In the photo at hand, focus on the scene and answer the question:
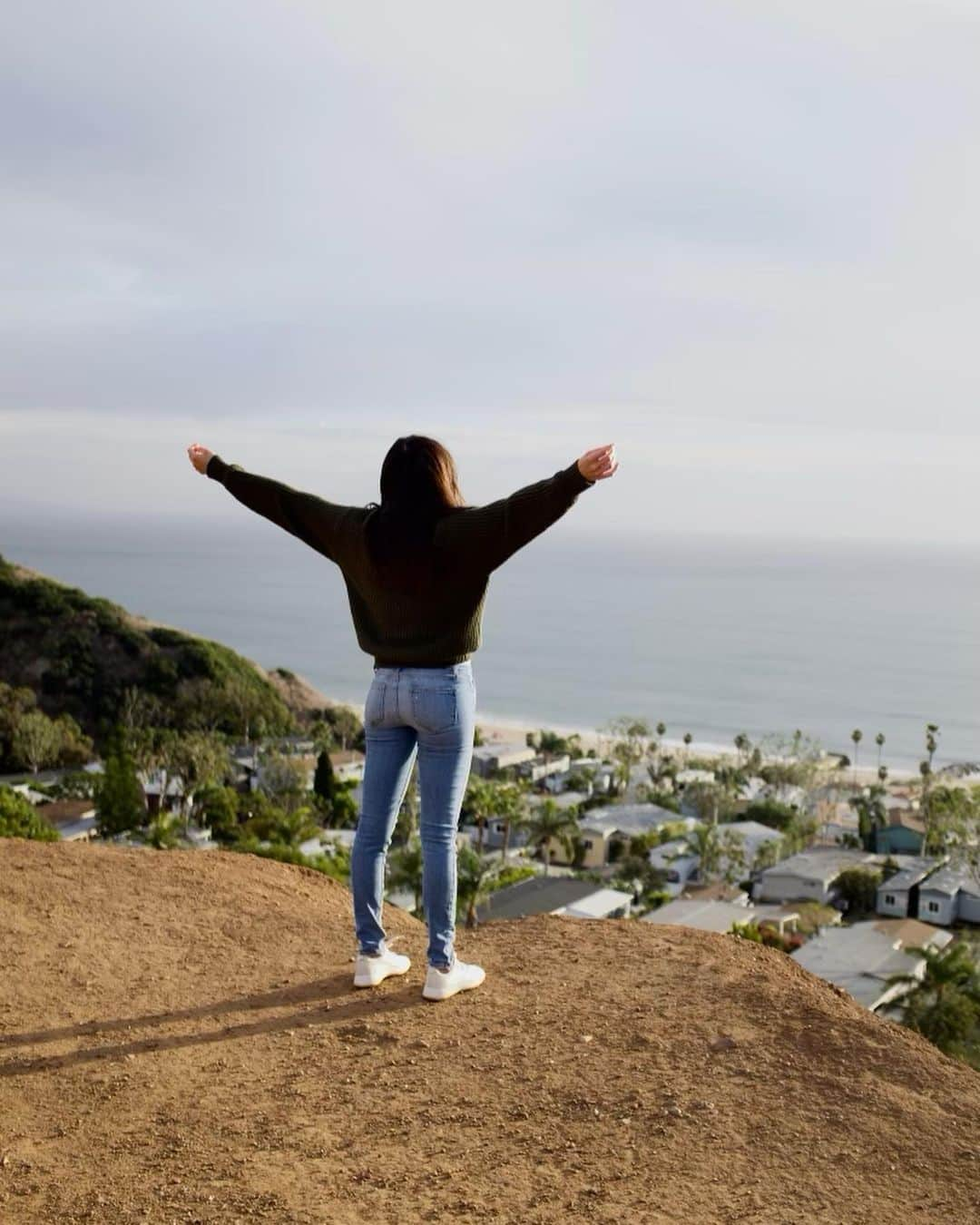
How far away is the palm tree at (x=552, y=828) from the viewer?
38.3 m

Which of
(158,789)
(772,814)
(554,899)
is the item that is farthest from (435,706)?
(772,814)

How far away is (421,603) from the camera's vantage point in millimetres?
3977

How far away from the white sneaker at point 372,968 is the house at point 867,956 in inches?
781

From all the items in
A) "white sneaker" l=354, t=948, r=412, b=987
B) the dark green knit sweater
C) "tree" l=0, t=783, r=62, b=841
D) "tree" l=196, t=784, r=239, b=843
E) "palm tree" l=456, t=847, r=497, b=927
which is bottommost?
"tree" l=196, t=784, r=239, b=843

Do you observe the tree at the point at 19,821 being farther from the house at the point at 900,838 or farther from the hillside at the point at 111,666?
the hillside at the point at 111,666

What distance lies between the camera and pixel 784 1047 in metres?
3.98

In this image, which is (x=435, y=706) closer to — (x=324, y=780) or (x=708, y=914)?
(x=708, y=914)

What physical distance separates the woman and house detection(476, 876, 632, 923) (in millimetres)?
22260

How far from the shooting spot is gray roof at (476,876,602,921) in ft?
87.4

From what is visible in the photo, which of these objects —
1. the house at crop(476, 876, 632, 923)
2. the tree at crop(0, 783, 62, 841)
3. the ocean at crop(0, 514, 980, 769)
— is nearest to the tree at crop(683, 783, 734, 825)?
the ocean at crop(0, 514, 980, 769)

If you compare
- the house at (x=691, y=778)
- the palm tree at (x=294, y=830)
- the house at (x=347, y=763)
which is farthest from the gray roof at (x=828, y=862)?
the house at (x=347, y=763)

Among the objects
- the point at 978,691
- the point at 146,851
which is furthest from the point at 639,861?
the point at 978,691

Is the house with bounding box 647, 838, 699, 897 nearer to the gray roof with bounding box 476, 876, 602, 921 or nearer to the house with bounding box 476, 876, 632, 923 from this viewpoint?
the gray roof with bounding box 476, 876, 602, 921

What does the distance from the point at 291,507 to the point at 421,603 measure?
662 millimetres
